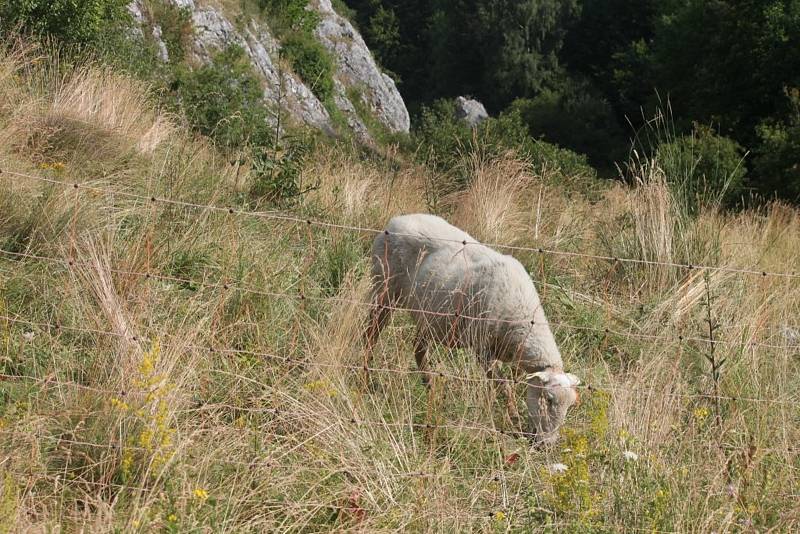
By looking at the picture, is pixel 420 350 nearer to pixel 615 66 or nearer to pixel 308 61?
pixel 308 61

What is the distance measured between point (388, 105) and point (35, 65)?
25.7m

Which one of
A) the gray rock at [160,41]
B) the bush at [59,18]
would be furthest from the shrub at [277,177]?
the gray rock at [160,41]

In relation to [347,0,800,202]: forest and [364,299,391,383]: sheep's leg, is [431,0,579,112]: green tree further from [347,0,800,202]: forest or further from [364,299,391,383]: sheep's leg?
[364,299,391,383]: sheep's leg

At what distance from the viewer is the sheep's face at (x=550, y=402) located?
440 centimetres

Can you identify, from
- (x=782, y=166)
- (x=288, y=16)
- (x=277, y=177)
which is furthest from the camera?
(x=288, y=16)

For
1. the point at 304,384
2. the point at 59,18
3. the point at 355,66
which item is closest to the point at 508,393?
the point at 304,384

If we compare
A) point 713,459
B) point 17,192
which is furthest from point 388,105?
point 713,459

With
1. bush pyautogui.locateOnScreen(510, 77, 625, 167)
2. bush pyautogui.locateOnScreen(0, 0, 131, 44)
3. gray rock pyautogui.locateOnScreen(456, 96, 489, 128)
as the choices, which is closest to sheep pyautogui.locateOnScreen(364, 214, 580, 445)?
bush pyautogui.locateOnScreen(0, 0, 131, 44)

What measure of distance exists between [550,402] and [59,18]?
895cm

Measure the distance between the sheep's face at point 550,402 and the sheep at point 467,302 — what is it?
3 centimetres

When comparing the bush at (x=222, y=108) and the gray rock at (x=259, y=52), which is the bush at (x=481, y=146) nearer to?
the bush at (x=222, y=108)

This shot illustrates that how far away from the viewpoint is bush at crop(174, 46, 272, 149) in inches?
378

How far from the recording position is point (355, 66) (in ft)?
109

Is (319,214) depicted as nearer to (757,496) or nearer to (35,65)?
(35,65)
